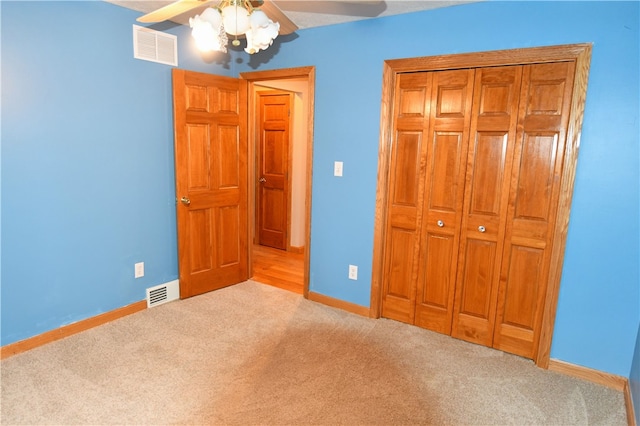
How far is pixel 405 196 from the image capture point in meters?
3.09

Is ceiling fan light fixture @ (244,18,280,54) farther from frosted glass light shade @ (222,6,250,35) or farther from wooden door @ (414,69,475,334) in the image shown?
wooden door @ (414,69,475,334)

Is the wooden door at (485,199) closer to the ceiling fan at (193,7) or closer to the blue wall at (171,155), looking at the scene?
the blue wall at (171,155)

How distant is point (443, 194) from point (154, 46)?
8.41ft

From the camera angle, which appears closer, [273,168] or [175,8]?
[175,8]

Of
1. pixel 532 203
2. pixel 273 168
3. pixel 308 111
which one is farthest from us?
pixel 273 168

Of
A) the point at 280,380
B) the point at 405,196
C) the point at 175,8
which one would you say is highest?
the point at 175,8

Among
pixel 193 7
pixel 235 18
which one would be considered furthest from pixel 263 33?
pixel 193 7

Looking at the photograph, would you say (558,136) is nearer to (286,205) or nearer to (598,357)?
(598,357)

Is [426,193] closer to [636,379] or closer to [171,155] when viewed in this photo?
[636,379]

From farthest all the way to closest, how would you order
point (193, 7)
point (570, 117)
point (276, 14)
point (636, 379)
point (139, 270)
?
point (139, 270), point (570, 117), point (636, 379), point (276, 14), point (193, 7)

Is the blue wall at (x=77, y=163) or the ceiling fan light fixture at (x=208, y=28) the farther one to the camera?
the blue wall at (x=77, y=163)

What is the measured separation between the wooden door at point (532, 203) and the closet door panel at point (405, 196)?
648 mm

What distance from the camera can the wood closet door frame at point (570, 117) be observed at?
235 centimetres

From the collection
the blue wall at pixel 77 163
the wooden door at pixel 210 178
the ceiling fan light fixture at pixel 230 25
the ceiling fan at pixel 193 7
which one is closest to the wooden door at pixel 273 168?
the wooden door at pixel 210 178
